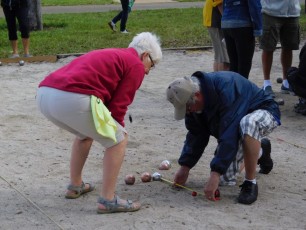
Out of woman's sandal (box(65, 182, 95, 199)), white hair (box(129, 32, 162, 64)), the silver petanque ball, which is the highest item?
white hair (box(129, 32, 162, 64))

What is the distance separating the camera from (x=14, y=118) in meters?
7.60

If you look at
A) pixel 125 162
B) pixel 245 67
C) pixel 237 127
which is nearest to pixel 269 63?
pixel 245 67

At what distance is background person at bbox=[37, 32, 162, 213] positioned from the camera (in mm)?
4535

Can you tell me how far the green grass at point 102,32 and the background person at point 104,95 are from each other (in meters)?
7.00

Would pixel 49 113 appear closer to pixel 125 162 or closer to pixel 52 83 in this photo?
pixel 52 83

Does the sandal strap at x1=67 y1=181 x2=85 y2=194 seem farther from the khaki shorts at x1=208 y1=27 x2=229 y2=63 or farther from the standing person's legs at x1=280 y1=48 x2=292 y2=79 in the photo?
the standing person's legs at x1=280 y1=48 x2=292 y2=79

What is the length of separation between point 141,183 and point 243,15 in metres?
2.74

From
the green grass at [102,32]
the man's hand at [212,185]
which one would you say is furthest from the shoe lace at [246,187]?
the green grass at [102,32]

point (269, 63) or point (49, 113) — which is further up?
point (49, 113)

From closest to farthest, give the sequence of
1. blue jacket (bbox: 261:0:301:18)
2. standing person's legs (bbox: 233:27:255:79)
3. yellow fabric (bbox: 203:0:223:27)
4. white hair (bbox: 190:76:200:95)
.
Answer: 1. white hair (bbox: 190:76:200:95)
2. standing person's legs (bbox: 233:27:255:79)
3. yellow fabric (bbox: 203:0:223:27)
4. blue jacket (bbox: 261:0:301:18)

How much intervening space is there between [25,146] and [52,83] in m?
2.00

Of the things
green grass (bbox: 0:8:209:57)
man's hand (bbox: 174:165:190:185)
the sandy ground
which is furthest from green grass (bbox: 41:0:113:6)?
man's hand (bbox: 174:165:190:185)

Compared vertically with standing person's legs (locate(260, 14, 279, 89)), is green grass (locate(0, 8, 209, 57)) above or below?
below

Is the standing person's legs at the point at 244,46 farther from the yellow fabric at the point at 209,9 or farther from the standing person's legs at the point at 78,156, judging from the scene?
the standing person's legs at the point at 78,156
